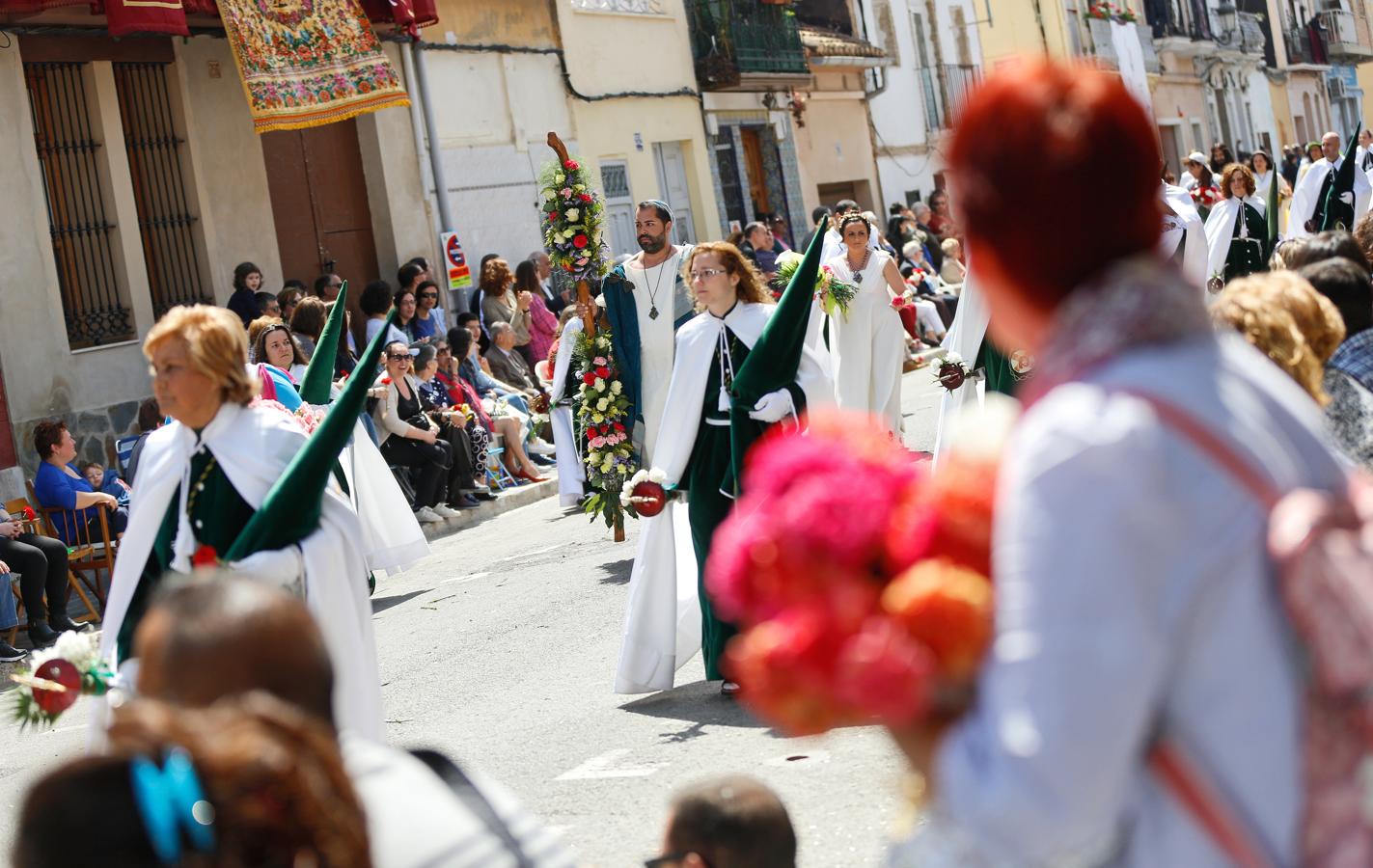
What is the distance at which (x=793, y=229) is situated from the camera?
2984 centimetres

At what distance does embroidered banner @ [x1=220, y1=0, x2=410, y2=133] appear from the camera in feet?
54.3

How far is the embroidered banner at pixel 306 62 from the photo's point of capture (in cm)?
1656

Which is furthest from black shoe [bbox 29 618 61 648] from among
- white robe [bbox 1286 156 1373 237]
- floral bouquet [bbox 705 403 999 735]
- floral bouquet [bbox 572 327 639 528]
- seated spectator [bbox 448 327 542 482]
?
white robe [bbox 1286 156 1373 237]

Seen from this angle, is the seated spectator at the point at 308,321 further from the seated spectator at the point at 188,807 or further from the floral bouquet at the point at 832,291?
the seated spectator at the point at 188,807

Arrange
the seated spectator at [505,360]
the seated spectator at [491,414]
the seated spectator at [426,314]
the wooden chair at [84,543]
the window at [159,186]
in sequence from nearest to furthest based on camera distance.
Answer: the wooden chair at [84,543], the seated spectator at [491,414], the window at [159,186], the seated spectator at [426,314], the seated spectator at [505,360]

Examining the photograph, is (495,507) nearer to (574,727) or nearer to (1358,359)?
(574,727)

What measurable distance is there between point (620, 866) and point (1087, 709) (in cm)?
390

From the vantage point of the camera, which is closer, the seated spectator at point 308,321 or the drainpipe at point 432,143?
the seated spectator at point 308,321

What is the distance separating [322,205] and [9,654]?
9.33m

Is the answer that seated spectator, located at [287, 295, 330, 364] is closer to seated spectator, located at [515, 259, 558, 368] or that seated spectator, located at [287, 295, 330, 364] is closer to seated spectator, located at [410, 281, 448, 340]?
seated spectator, located at [410, 281, 448, 340]

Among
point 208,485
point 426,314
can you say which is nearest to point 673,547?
point 208,485

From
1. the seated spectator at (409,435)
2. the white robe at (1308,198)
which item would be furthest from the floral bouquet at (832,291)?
the white robe at (1308,198)

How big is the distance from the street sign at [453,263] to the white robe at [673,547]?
41.2 ft

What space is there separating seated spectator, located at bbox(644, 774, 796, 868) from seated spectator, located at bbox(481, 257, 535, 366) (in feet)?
47.8
